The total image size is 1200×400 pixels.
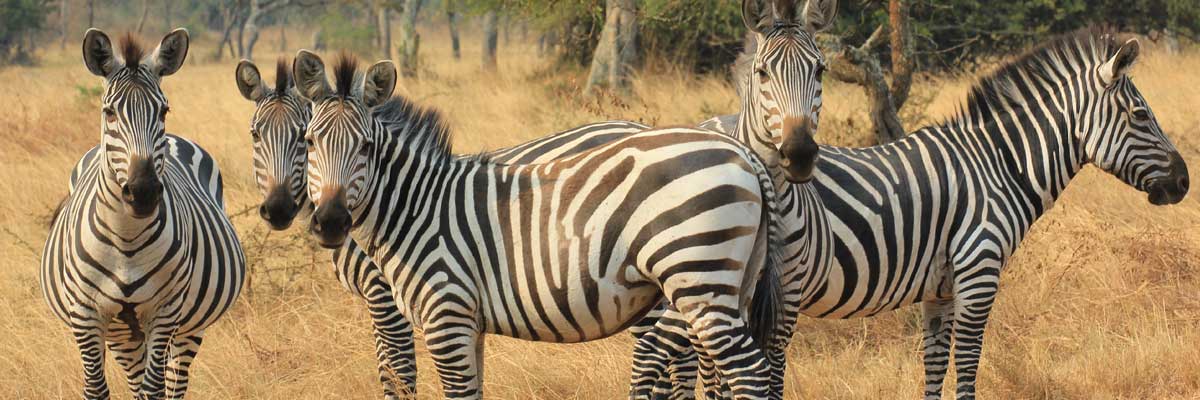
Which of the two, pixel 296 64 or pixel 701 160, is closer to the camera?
pixel 701 160

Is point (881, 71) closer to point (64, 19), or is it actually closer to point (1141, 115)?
point (1141, 115)

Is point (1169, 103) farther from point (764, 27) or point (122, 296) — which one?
point (122, 296)

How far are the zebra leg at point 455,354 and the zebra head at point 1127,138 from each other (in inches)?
111

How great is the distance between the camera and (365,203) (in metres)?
3.86

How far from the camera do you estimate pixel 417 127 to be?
13.4 feet

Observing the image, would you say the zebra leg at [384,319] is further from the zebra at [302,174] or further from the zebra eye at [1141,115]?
the zebra eye at [1141,115]

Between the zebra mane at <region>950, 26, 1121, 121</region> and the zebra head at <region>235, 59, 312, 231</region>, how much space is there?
279 cm

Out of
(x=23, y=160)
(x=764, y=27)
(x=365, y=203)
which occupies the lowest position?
(x=23, y=160)

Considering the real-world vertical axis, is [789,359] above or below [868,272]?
below

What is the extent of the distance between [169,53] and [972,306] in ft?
11.0

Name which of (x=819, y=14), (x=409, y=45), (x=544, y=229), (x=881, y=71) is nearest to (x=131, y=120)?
(x=544, y=229)

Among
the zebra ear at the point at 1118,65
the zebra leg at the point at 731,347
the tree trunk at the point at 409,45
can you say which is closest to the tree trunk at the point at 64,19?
the tree trunk at the point at 409,45

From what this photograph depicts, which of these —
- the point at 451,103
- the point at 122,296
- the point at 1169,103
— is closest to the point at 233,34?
the point at 451,103

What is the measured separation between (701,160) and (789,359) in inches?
100
